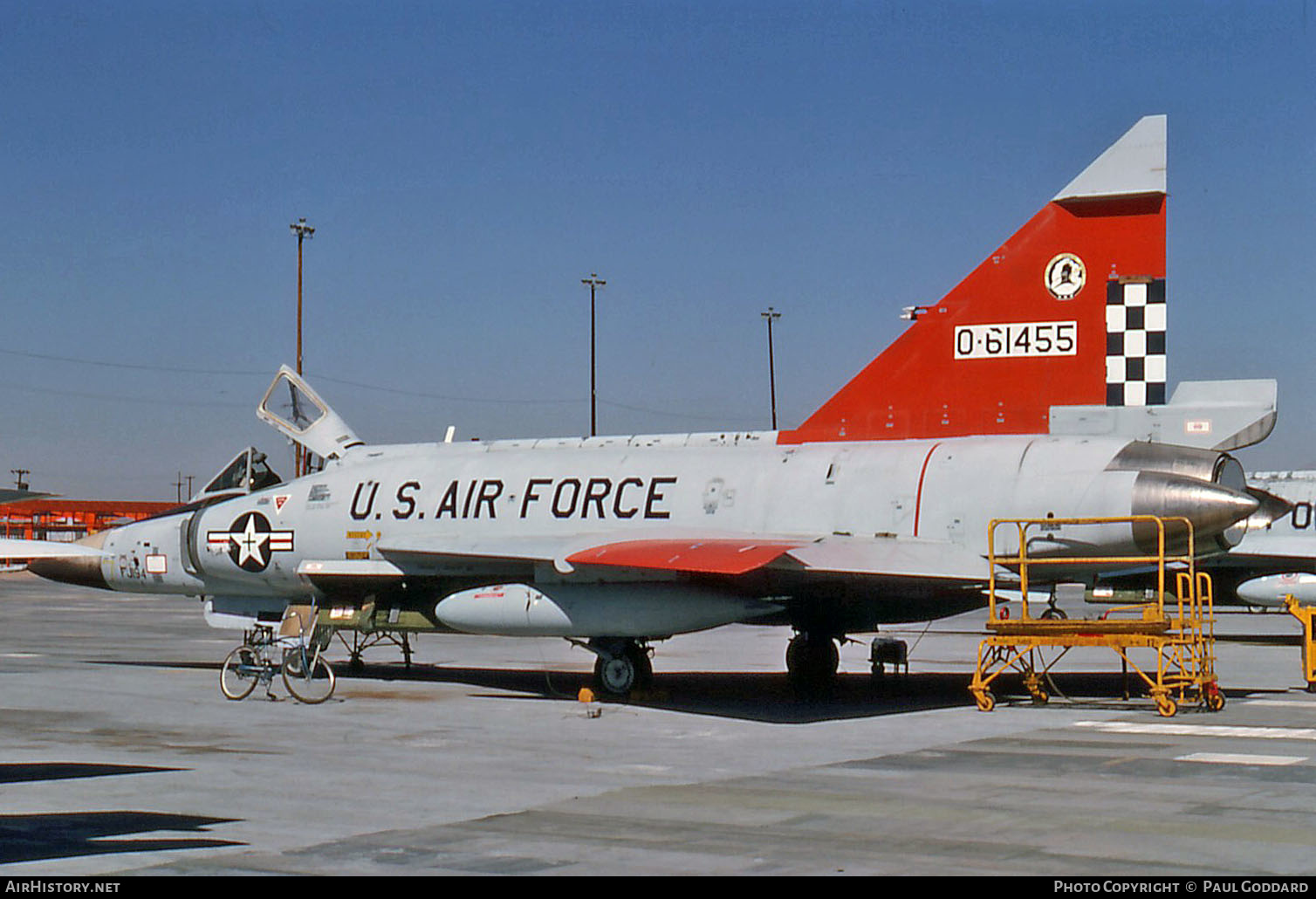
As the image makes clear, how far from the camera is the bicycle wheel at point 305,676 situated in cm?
1672

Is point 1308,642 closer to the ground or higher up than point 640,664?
higher up

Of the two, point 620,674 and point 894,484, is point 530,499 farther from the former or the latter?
point 894,484

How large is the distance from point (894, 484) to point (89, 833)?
9.71 metres

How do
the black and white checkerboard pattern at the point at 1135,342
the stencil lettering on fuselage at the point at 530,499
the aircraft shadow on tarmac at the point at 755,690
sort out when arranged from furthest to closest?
the stencil lettering on fuselage at the point at 530,499, the aircraft shadow on tarmac at the point at 755,690, the black and white checkerboard pattern at the point at 1135,342

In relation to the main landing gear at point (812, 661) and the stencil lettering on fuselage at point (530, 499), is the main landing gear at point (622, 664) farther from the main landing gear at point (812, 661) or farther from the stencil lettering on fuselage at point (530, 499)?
the main landing gear at point (812, 661)

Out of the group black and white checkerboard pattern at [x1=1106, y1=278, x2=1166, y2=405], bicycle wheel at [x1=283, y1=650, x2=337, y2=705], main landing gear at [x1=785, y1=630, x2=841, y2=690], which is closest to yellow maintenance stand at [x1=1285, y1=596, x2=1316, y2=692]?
black and white checkerboard pattern at [x1=1106, y1=278, x2=1166, y2=405]

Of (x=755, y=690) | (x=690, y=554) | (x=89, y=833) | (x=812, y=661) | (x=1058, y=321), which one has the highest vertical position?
(x=1058, y=321)

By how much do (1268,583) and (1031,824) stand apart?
66.9 ft

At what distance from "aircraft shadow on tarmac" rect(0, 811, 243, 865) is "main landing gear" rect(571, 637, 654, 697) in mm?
8109

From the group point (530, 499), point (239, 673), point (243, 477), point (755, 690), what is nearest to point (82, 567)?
point (243, 477)

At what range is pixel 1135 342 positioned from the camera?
15797mm

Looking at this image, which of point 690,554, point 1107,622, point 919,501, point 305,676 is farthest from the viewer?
point 305,676

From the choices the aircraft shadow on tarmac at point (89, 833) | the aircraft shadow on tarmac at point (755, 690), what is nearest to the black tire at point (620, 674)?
the aircraft shadow on tarmac at point (755, 690)

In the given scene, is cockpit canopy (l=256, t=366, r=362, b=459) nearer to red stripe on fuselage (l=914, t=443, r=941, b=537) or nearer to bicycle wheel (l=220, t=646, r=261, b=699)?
bicycle wheel (l=220, t=646, r=261, b=699)
